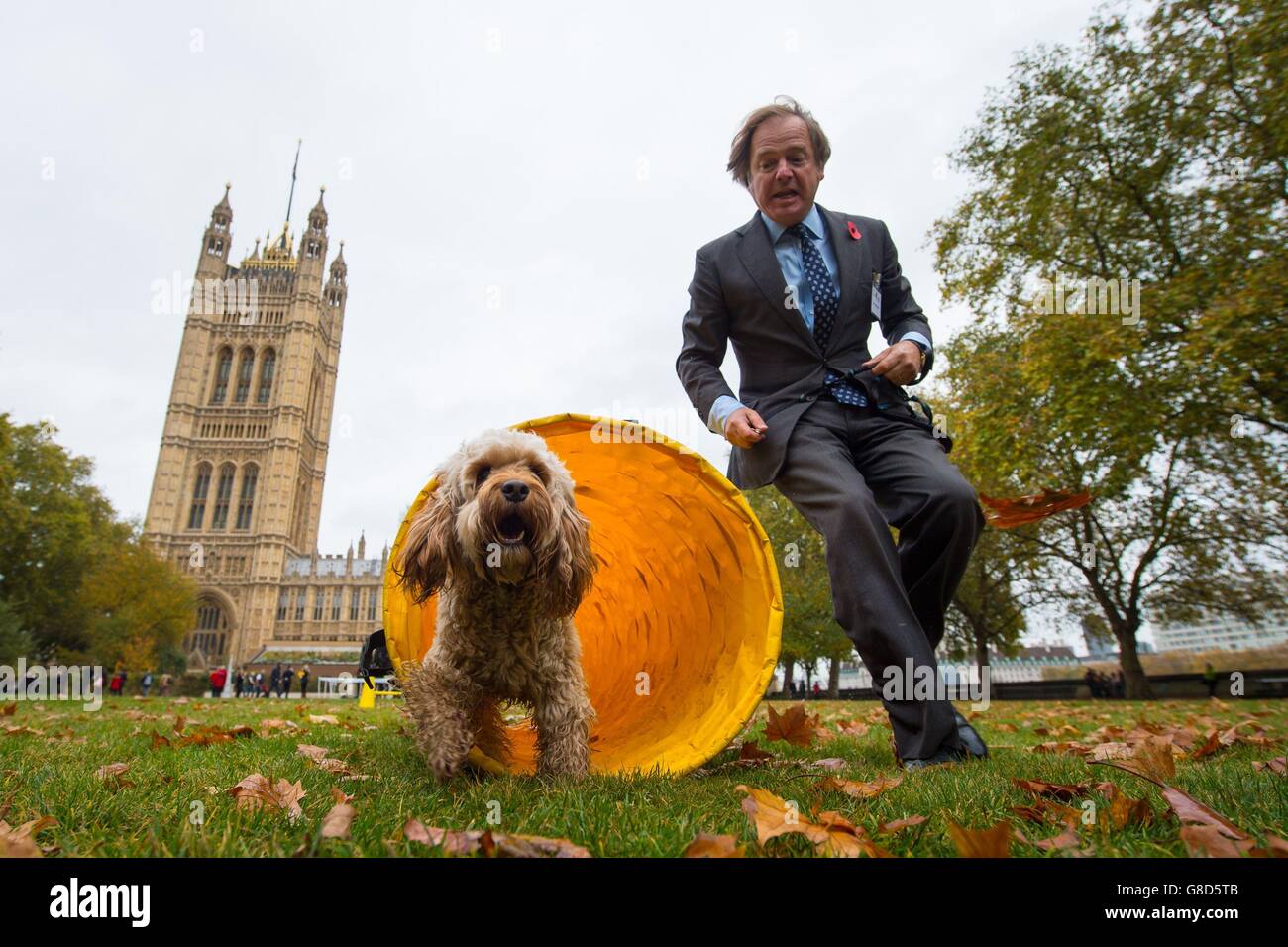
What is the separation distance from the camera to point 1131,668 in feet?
69.5

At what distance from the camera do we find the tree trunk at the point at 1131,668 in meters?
21.0

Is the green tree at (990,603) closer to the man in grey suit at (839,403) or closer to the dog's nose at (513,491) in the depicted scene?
the man in grey suit at (839,403)

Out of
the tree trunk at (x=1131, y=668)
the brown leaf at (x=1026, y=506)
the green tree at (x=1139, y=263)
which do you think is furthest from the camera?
the tree trunk at (x=1131, y=668)

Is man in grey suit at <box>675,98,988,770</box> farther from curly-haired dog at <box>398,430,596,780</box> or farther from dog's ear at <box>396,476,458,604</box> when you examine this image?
dog's ear at <box>396,476,458,604</box>

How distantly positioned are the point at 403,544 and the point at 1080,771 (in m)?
3.04

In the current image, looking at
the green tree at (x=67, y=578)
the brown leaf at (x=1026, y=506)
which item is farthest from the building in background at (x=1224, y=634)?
the green tree at (x=67, y=578)

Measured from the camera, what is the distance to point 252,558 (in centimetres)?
7550

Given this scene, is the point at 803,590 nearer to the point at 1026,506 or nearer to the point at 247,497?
the point at 1026,506

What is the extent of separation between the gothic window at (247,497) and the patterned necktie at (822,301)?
8589cm

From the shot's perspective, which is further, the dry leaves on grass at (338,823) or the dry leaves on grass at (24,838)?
the dry leaves on grass at (338,823)

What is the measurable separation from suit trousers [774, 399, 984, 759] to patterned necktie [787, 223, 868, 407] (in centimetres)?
7

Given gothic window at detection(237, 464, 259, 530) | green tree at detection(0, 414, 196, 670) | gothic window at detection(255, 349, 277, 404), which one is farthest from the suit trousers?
gothic window at detection(255, 349, 277, 404)

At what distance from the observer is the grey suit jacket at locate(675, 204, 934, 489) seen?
3764 millimetres

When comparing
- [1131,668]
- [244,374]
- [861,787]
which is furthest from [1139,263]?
[244,374]
